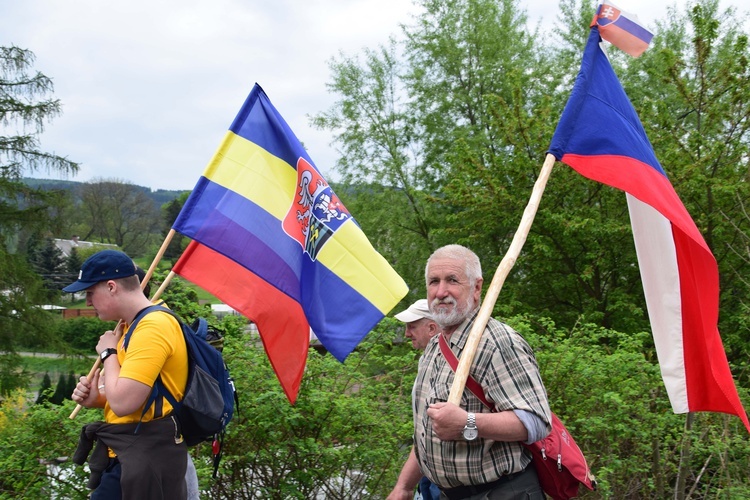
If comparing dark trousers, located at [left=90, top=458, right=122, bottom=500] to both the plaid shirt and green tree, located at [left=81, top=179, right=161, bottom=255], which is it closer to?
the plaid shirt

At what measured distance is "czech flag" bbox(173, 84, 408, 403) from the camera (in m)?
4.10

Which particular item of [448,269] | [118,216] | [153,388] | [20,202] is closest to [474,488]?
[448,269]

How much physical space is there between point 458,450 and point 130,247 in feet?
203

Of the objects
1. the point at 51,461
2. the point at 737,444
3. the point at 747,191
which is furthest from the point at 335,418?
the point at 747,191

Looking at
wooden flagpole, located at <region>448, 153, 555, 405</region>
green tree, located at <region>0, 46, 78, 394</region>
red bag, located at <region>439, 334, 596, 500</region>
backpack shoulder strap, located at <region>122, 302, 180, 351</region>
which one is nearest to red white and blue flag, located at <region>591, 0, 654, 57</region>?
wooden flagpole, located at <region>448, 153, 555, 405</region>

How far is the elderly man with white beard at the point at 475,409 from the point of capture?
8.68 ft

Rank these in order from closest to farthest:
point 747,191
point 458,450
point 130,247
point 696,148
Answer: point 458,450 → point 747,191 → point 696,148 → point 130,247

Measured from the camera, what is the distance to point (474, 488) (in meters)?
2.80

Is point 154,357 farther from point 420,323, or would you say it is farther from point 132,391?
point 420,323

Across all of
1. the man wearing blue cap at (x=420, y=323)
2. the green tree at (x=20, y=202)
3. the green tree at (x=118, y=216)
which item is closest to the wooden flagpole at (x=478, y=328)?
the man wearing blue cap at (x=420, y=323)

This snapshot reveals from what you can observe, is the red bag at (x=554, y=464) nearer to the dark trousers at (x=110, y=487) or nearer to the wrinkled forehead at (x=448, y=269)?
the wrinkled forehead at (x=448, y=269)

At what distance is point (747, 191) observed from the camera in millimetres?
13211

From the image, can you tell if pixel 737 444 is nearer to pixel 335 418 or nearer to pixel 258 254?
pixel 335 418

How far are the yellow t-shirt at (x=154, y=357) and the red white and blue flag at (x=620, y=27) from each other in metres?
2.44
